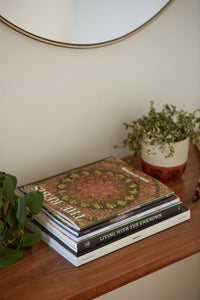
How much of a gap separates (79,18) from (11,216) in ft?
1.90

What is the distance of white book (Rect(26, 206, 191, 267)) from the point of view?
100 cm

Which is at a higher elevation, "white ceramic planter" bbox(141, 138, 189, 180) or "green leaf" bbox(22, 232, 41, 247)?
"white ceramic planter" bbox(141, 138, 189, 180)

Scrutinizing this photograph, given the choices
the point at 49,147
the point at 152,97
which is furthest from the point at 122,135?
the point at 49,147

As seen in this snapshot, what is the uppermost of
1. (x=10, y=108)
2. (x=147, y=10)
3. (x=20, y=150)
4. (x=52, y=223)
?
(x=147, y=10)

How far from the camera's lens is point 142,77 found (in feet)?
4.71

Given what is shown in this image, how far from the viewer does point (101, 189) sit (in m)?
1.17

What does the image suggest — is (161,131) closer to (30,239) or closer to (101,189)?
(101,189)

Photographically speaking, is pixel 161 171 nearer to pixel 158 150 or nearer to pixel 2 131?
pixel 158 150

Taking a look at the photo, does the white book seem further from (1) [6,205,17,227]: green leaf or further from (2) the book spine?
(1) [6,205,17,227]: green leaf

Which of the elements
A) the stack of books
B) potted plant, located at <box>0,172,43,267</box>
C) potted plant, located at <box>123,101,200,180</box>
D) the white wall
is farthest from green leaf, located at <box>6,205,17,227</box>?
potted plant, located at <box>123,101,200,180</box>

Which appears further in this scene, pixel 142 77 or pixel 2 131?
pixel 142 77

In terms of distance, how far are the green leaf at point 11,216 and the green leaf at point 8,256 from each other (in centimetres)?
6

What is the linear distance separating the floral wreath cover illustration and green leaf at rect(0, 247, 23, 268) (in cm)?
15

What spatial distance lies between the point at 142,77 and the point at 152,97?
0.09 meters
